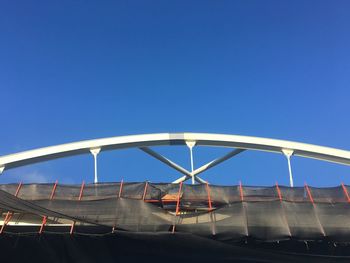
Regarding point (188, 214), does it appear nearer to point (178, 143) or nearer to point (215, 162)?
point (178, 143)

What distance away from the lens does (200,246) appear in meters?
14.3

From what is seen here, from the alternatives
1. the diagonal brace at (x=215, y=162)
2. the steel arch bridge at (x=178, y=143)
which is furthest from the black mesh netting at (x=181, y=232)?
the diagonal brace at (x=215, y=162)

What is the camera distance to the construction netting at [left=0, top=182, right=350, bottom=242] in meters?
14.2

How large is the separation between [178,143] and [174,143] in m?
0.27

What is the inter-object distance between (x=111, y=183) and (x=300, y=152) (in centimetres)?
1607

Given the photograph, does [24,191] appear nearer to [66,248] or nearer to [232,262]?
[66,248]

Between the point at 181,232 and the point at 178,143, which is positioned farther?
the point at 178,143

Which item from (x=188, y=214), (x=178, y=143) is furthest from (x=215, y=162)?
(x=188, y=214)

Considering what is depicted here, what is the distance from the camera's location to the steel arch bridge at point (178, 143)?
28.2 m

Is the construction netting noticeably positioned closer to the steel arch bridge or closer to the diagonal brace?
the steel arch bridge

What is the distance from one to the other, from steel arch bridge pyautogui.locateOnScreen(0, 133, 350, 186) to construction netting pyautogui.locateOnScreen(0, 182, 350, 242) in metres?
11.2

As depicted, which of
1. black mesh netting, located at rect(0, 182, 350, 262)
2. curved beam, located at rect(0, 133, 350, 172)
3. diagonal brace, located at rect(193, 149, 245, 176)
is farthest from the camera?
diagonal brace, located at rect(193, 149, 245, 176)

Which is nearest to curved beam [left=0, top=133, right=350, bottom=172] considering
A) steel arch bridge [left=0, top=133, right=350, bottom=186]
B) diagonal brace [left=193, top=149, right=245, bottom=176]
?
steel arch bridge [left=0, top=133, right=350, bottom=186]

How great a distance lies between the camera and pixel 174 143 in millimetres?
29859
